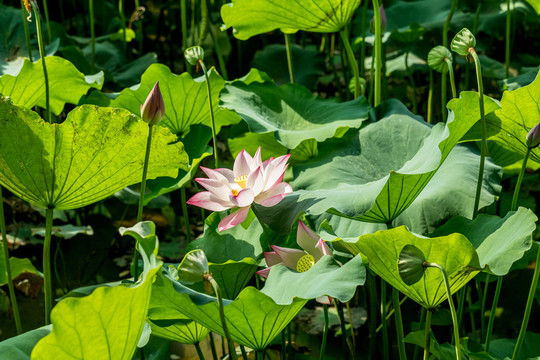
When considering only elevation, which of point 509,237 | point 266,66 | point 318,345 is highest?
point 509,237

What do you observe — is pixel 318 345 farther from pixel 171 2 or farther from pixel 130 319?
pixel 171 2

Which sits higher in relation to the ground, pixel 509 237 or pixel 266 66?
pixel 509 237

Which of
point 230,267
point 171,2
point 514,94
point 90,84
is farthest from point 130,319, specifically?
point 171,2

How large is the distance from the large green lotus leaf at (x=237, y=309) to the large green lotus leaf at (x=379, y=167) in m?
0.19

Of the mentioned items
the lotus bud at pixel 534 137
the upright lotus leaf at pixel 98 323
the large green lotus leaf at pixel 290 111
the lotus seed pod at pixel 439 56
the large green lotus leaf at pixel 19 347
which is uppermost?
the lotus seed pod at pixel 439 56

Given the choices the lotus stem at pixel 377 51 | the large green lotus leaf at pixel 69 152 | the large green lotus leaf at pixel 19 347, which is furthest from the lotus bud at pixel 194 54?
the large green lotus leaf at pixel 19 347

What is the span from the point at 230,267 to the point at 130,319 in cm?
30

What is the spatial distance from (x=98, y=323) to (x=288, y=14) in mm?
939

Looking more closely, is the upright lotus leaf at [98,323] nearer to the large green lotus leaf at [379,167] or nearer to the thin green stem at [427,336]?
the large green lotus leaf at [379,167]

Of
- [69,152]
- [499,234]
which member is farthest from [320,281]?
[69,152]

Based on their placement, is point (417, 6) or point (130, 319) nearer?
point (130, 319)

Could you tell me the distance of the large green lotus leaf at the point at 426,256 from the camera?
0.83m

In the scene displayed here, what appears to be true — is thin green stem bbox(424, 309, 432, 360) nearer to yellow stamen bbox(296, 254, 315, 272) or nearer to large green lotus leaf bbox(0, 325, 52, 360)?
yellow stamen bbox(296, 254, 315, 272)

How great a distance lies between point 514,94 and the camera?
103cm
